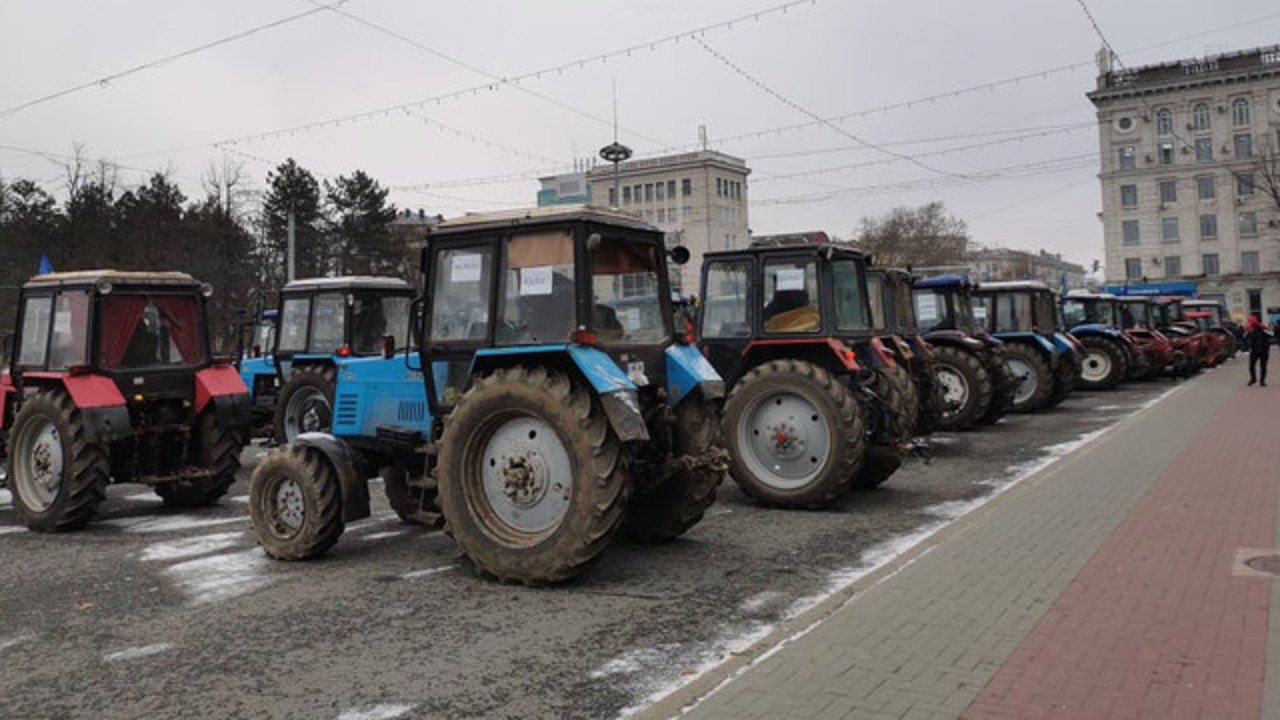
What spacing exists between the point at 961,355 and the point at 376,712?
42.2ft

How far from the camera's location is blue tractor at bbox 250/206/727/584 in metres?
6.22

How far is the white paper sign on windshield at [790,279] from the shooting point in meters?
10.2

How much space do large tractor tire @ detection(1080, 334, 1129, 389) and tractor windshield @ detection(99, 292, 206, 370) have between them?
20.7 metres

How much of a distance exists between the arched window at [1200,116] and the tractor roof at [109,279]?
296 feet

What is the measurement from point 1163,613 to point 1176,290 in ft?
222

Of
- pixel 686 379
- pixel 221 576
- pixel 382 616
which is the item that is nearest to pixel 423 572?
pixel 382 616

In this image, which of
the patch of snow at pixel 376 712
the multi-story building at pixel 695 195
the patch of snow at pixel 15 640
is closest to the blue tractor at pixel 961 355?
the patch of snow at pixel 376 712

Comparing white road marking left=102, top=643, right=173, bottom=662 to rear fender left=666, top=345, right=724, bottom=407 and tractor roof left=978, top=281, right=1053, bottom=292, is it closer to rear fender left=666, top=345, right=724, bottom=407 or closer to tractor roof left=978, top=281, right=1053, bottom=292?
rear fender left=666, top=345, right=724, bottom=407

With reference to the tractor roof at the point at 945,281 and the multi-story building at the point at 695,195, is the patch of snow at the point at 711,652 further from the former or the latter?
the multi-story building at the point at 695,195

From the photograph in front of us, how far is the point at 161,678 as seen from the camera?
4777 mm

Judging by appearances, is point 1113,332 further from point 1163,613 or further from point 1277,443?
point 1163,613

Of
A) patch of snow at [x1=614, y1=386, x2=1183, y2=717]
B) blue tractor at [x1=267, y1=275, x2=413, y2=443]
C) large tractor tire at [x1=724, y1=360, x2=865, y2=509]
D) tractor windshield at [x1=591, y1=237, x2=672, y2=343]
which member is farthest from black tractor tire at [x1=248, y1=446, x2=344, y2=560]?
blue tractor at [x1=267, y1=275, x2=413, y2=443]

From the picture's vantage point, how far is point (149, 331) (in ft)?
31.9

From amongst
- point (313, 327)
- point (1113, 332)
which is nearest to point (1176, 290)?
point (1113, 332)
